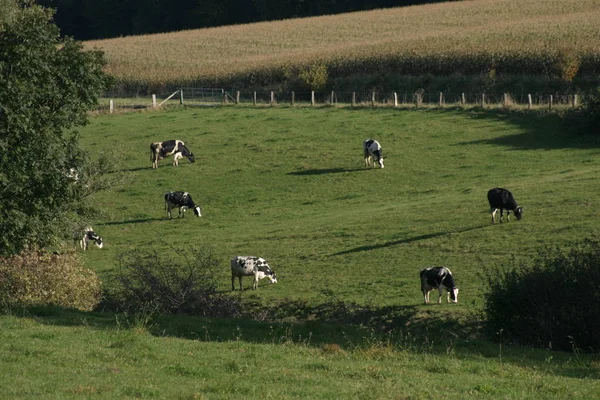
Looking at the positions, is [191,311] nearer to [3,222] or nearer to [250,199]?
[3,222]

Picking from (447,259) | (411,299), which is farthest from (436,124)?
(411,299)

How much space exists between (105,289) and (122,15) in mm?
135235

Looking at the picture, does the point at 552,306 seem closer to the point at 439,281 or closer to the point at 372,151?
the point at 439,281

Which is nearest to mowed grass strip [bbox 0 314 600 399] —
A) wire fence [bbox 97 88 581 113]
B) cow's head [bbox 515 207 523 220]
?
cow's head [bbox 515 207 523 220]

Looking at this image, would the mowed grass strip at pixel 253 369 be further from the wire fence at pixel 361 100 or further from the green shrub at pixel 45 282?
the wire fence at pixel 361 100

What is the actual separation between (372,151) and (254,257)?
69.1 feet

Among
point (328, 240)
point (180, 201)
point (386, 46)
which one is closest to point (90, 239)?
point (180, 201)

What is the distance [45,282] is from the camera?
89.9ft

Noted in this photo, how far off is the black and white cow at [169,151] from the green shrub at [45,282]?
26881 millimetres

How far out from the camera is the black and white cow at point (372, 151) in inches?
2067

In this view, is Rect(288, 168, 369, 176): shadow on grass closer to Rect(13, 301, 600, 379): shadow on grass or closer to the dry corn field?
the dry corn field

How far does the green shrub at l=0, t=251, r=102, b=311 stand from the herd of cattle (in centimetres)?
598

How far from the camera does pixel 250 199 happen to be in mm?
48750

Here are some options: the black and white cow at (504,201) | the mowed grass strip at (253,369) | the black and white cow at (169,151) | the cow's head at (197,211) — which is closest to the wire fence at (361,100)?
the black and white cow at (169,151)
